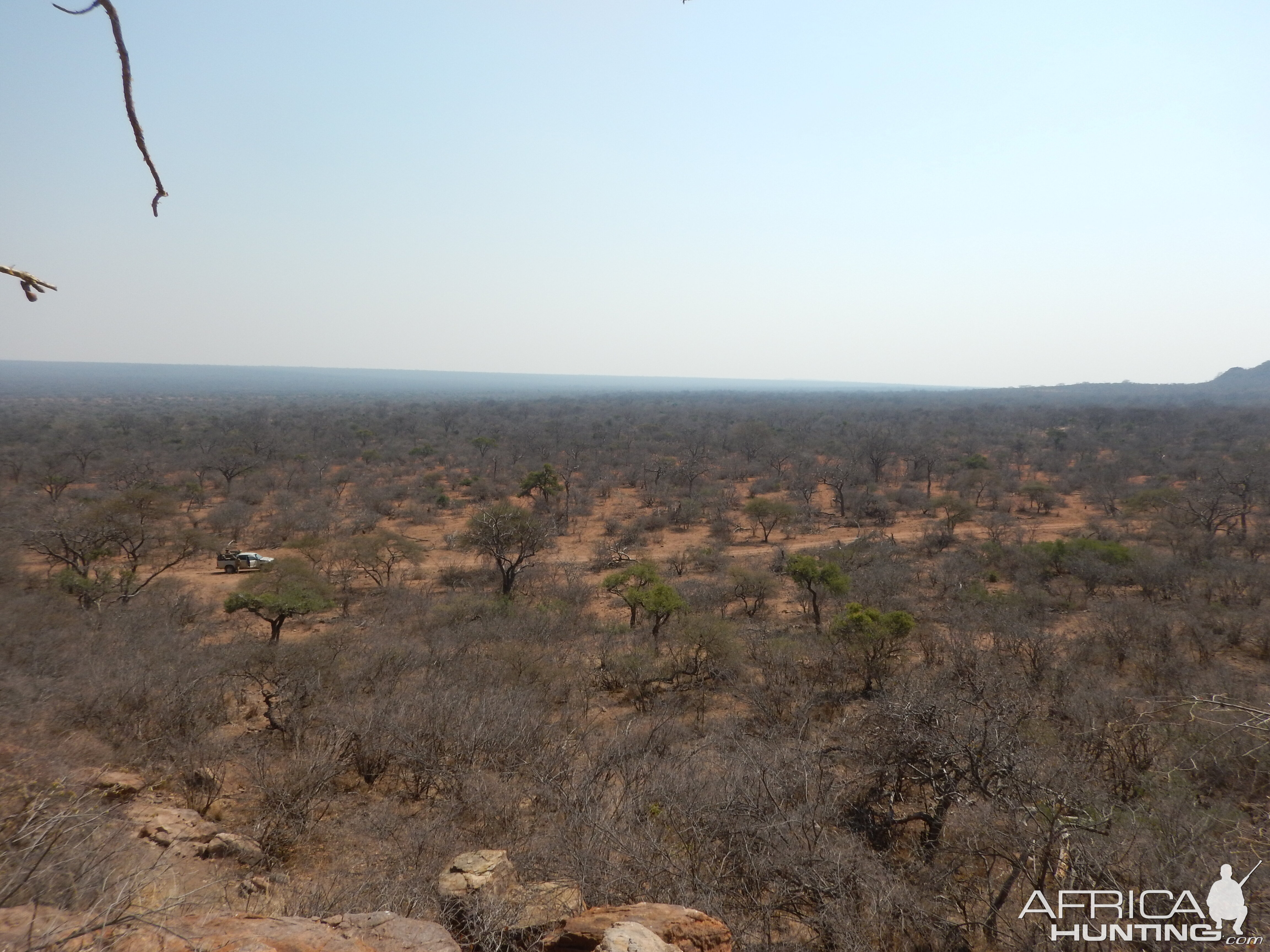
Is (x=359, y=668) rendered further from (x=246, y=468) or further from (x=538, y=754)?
(x=246, y=468)

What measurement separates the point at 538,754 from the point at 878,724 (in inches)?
168

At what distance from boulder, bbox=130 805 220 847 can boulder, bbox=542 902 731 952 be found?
3.83 metres

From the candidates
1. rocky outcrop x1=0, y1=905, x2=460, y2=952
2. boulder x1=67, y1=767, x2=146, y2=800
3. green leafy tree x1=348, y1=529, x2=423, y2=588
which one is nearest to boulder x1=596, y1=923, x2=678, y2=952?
rocky outcrop x1=0, y1=905, x2=460, y2=952

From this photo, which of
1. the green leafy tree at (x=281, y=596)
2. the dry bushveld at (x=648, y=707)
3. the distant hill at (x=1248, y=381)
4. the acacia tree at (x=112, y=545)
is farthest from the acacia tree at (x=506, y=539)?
the distant hill at (x=1248, y=381)

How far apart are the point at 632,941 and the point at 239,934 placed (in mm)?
1938

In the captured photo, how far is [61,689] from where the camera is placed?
25.1 feet

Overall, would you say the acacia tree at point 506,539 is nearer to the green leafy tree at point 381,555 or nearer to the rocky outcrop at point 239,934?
the green leafy tree at point 381,555

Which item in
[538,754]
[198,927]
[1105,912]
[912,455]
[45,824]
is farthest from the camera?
[912,455]

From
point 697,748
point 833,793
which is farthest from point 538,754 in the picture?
point 833,793

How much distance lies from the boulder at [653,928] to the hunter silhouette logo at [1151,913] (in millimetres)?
2428

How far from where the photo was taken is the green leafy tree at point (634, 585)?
14297 millimetres

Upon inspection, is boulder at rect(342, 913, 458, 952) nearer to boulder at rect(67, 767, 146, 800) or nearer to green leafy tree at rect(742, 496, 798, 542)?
boulder at rect(67, 767, 146, 800)

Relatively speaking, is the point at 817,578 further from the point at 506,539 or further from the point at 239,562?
the point at 239,562

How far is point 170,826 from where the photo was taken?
5.32m
